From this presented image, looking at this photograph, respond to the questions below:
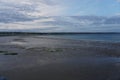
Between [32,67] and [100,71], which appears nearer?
[100,71]

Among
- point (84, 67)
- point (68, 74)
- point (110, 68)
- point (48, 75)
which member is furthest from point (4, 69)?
point (110, 68)

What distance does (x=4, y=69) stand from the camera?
1542cm

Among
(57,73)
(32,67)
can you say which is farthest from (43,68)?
(57,73)

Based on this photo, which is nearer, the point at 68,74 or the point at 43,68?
the point at 68,74

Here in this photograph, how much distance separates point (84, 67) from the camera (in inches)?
643

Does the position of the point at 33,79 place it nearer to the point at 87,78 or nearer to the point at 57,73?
the point at 57,73

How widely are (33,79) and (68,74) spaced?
2.47 meters

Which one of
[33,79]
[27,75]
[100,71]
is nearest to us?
[33,79]

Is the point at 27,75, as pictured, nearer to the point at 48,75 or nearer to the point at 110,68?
the point at 48,75

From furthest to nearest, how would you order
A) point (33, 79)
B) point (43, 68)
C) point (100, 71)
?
point (43, 68), point (100, 71), point (33, 79)

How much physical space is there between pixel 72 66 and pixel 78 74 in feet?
9.20

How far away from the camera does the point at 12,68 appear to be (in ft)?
51.6

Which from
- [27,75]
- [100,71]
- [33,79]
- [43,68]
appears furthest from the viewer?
[43,68]

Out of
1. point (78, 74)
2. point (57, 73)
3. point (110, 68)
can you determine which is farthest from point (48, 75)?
point (110, 68)
